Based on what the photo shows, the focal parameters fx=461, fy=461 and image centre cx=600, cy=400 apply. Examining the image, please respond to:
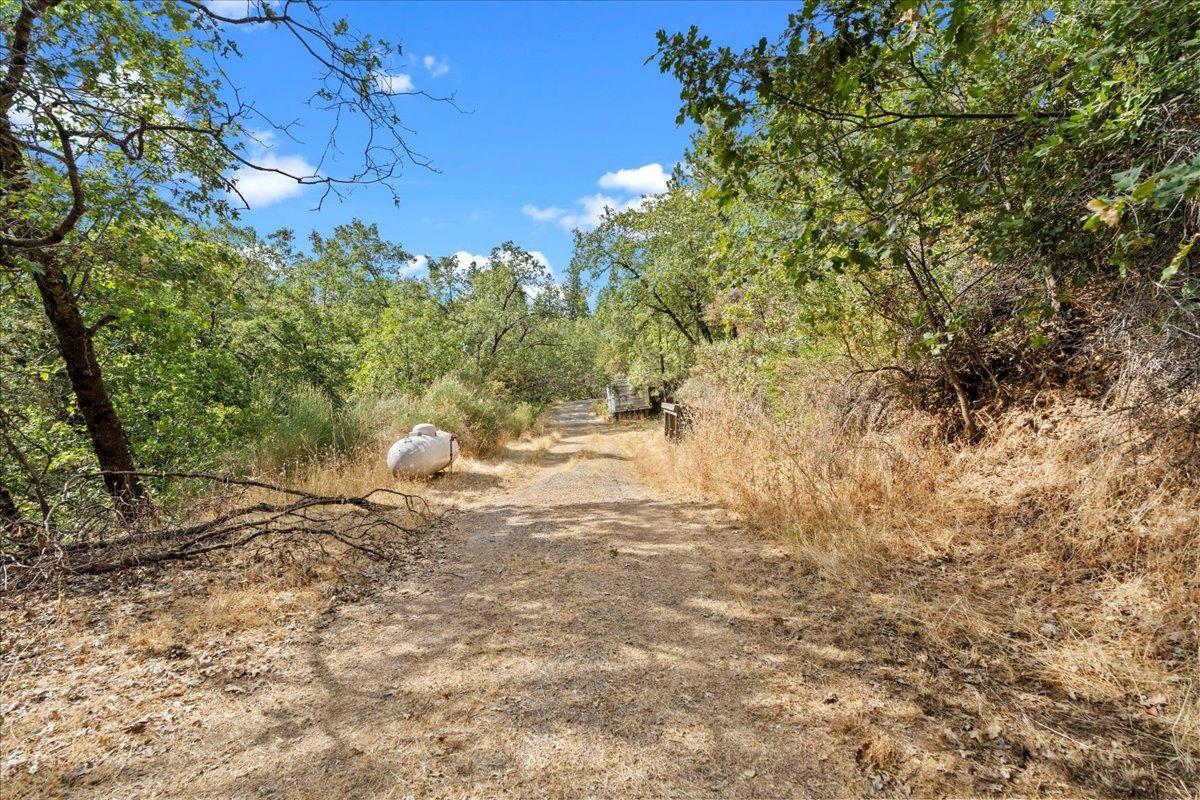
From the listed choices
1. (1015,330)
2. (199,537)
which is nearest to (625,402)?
(1015,330)

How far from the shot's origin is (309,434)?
8234 millimetres

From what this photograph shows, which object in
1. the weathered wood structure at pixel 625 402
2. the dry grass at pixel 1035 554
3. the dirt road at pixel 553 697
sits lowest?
the dirt road at pixel 553 697

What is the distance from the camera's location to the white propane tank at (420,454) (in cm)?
830

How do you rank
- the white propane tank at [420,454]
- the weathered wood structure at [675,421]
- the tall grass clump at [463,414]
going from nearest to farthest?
the white propane tank at [420,454] → the weathered wood structure at [675,421] → the tall grass clump at [463,414]

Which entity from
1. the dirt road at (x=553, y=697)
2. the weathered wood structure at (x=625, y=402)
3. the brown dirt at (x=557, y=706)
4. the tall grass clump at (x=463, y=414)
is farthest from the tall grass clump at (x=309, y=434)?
the weathered wood structure at (x=625, y=402)

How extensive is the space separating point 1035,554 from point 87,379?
958 centimetres

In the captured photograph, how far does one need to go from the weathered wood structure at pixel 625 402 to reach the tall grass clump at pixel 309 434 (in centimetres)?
1890

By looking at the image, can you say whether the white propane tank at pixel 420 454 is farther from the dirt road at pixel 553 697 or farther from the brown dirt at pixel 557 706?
the brown dirt at pixel 557 706

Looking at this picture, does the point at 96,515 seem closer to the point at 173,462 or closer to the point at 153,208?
the point at 153,208

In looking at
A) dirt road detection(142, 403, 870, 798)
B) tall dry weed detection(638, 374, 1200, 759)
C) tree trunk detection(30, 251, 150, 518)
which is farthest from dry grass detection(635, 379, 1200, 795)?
tree trunk detection(30, 251, 150, 518)

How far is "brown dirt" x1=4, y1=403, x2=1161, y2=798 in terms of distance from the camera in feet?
6.31

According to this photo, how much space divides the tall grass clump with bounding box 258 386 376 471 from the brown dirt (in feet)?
16.7

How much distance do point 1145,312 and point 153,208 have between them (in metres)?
8.11

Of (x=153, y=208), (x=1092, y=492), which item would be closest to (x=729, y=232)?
(x=1092, y=492)
